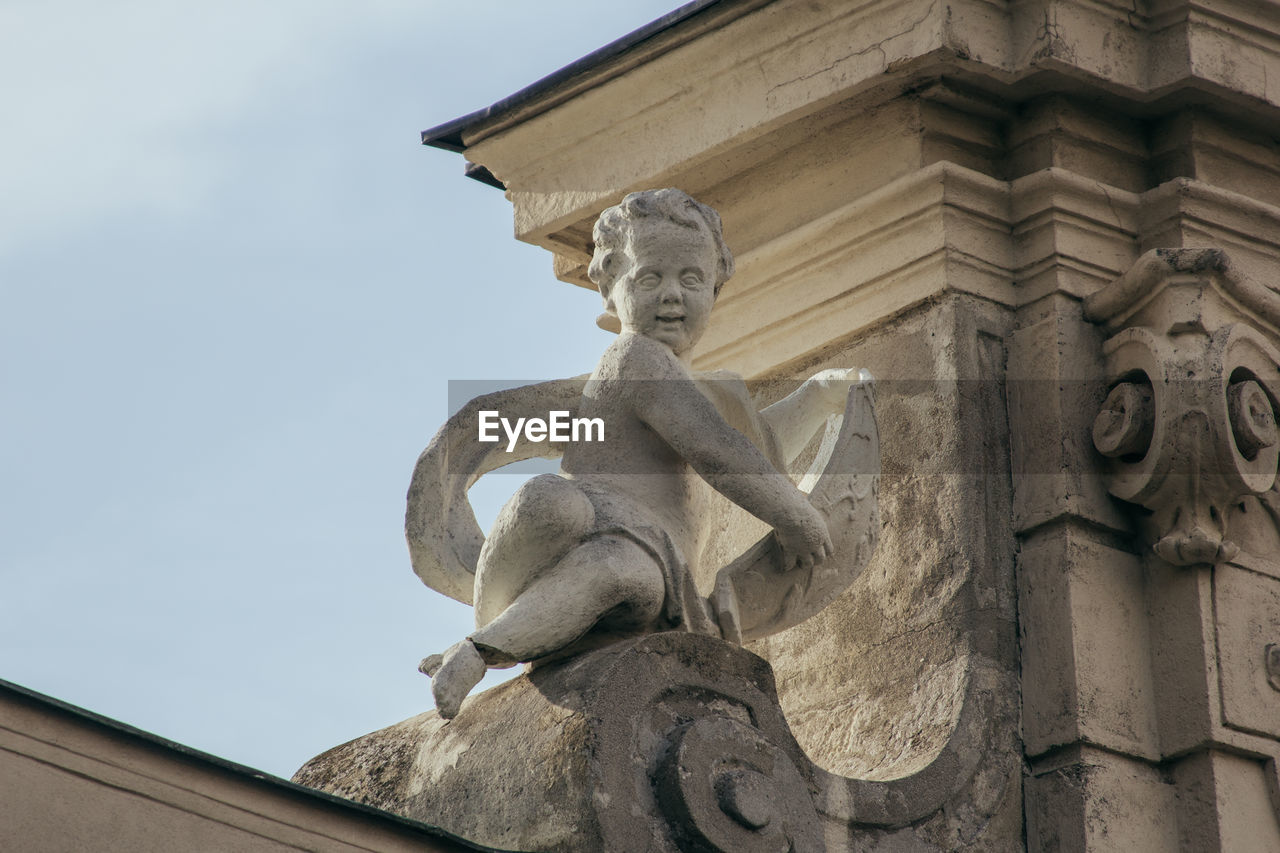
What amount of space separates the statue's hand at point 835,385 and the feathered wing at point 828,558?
2.1 inches

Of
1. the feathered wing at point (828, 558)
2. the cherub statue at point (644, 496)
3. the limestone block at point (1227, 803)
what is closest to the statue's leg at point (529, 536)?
the cherub statue at point (644, 496)

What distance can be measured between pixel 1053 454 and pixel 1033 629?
52 centimetres

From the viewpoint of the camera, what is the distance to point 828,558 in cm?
610

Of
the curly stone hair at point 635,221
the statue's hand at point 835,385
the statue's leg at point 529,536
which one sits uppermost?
the curly stone hair at point 635,221

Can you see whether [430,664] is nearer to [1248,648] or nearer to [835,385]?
[835,385]

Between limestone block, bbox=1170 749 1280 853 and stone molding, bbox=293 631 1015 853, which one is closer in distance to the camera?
stone molding, bbox=293 631 1015 853

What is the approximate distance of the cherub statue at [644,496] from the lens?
18.7 feet

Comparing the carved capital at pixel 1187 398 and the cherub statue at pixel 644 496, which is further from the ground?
the carved capital at pixel 1187 398

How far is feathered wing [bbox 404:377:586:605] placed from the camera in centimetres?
598

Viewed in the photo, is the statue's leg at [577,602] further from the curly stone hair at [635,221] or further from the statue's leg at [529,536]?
the curly stone hair at [635,221]

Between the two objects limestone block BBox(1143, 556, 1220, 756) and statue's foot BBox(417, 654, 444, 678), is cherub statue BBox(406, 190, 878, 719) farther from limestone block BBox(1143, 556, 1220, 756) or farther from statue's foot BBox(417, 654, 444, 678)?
limestone block BBox(1143, 556, 1220, 756)

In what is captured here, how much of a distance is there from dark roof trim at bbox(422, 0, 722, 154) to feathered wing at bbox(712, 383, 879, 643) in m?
1.66

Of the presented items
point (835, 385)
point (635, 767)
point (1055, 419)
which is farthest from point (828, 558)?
point (1055, 419)

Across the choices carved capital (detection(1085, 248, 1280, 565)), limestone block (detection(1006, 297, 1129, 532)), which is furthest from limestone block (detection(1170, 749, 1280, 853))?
limestone block (detection(1006, 297, 1129, 532))
